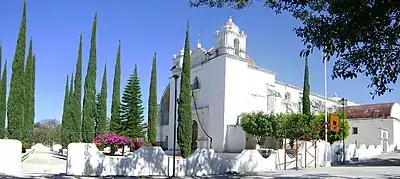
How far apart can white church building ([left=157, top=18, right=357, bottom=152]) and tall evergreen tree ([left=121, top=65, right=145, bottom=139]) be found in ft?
25.3

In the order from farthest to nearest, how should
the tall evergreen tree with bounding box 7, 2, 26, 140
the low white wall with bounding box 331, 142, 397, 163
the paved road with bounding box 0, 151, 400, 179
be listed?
the low white wall with bounding box 331, 142, 397, 163 → the tall evergreen tree with bounding box 7, 2, 26, 140 → the paved road with bounding box 0, 151, 400, 179

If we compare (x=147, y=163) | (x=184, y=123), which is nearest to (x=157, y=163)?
(x=147, y=163)

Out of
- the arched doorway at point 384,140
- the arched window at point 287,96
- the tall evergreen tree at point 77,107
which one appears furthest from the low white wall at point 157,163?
the arched window at point 287,96

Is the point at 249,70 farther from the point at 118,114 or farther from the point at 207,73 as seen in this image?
the point at 118,114

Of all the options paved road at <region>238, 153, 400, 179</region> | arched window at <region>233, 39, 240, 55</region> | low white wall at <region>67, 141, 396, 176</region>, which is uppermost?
arched window at <region>233, 39, 240, 55</region>

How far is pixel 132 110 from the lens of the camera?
4144 cm

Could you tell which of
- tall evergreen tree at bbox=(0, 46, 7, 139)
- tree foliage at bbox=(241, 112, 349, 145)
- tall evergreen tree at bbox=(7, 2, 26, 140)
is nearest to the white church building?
tree foliage at bbox=(241, 112, 349, 145)

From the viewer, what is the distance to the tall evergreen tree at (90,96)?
3356cm

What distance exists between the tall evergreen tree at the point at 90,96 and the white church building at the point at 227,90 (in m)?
14.5

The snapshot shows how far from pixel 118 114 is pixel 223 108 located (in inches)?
419

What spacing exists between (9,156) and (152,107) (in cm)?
2609

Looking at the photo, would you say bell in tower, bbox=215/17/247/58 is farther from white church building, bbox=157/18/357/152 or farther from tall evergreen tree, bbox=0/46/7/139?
tall evergreen tree, bbox=0/46/7/139

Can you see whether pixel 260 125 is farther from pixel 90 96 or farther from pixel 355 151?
pixel 90 96

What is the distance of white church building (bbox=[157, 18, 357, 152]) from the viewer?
43812 millimetres
